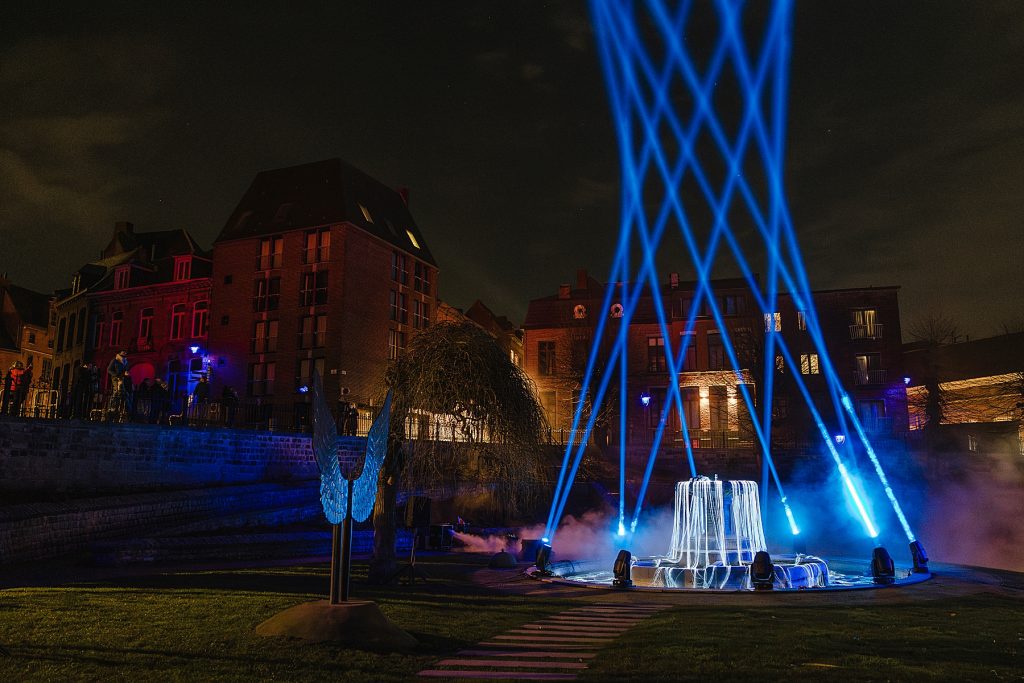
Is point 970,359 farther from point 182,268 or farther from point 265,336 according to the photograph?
point 182,268

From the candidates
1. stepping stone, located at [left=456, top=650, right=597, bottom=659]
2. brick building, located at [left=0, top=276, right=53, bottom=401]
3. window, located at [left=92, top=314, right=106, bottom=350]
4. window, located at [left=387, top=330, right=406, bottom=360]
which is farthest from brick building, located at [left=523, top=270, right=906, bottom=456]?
brick building, located at [left=0, top=276, right=53, bottom=401]

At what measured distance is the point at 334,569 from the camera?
10.2 m

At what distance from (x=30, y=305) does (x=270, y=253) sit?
129 ft

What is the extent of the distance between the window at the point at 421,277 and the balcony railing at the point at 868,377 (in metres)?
30.4

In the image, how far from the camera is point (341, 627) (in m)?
9.45

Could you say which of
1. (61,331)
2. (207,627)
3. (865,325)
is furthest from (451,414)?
(61,331)

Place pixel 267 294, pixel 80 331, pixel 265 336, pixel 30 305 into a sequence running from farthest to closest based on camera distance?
1. pixel 30 305
2. pixel 80 331
3. pixel 267 294
4. pixel 265 336

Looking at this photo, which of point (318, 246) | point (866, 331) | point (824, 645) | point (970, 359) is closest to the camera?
point (824, 645)

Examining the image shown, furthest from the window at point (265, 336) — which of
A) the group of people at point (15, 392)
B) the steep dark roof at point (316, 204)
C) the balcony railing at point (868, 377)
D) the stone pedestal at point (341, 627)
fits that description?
the stone pedestal at point (341, 627)

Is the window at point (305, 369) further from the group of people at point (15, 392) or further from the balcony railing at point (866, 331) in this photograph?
the balcony railing at point (866, 331)

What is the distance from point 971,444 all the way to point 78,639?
165 feet

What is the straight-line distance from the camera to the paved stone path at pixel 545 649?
845 centimetres

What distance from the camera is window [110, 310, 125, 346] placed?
54938mm

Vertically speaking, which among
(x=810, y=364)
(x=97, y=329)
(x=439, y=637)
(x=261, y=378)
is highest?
(x=97, y=329)
